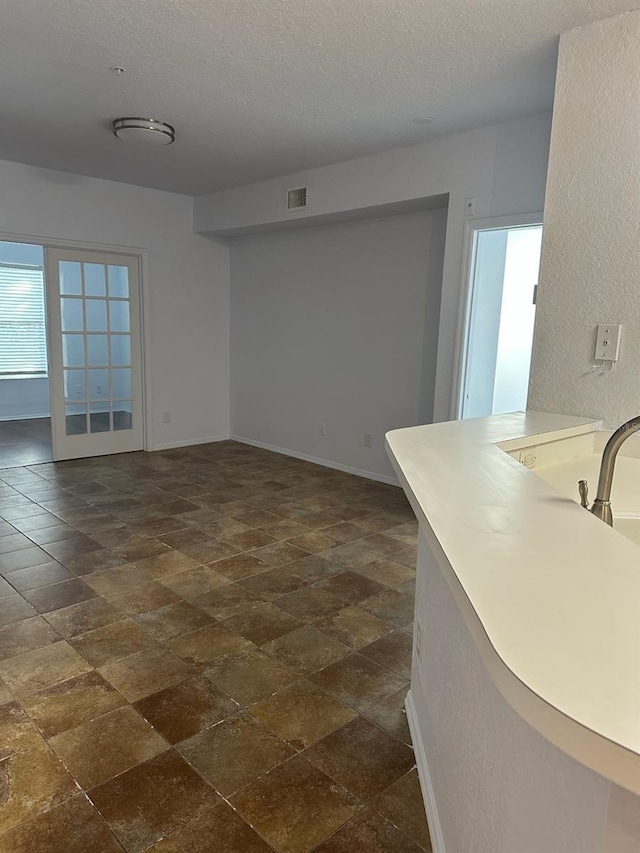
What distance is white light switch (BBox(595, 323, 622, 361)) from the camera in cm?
233

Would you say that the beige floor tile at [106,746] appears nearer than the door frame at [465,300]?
Yes

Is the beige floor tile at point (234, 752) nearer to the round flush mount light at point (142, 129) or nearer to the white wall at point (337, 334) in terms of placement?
the white wall at point (337, 334)

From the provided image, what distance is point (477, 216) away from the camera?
12.5 ft

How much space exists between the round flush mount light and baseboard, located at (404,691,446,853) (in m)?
3.54

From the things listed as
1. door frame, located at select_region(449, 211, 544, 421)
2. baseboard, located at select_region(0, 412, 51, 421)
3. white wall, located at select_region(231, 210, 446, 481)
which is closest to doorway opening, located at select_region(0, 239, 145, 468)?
white wall, located at select_region(231, 210, 446, 481)

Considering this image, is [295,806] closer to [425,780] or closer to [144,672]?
[425,780]

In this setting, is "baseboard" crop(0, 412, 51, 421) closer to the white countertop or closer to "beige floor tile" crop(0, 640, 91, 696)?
"beige floor tile" crop(0, 640, 91, 696)

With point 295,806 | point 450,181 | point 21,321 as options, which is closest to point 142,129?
point 450,181

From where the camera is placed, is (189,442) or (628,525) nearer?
(628,525)

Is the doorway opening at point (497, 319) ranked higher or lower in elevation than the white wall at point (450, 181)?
lower

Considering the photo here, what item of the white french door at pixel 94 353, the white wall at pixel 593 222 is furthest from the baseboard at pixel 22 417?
the white wall at pixel 593 222

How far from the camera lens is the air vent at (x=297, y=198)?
4.90m

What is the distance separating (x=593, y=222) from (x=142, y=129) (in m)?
2.78

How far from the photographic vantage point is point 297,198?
4980mm
